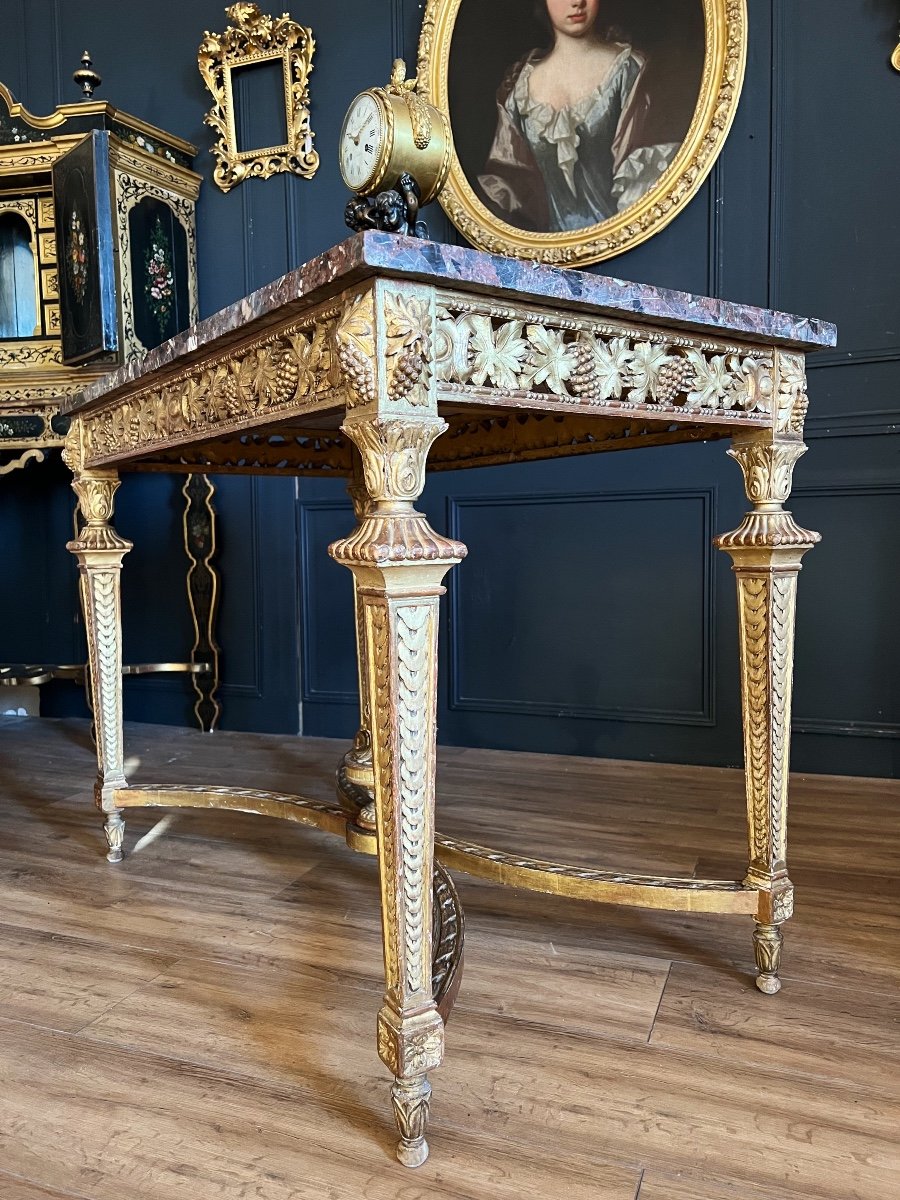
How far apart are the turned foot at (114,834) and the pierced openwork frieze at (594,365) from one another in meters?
1.52

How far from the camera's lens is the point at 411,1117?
3.31 feet

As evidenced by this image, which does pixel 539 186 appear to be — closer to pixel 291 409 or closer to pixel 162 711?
pixel 291 409

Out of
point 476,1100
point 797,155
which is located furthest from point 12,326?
point 476,1100

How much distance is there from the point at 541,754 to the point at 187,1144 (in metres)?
2.11

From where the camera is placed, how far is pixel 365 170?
1.12m

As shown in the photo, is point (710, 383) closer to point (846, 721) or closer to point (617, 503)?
Result: point (617, 503)

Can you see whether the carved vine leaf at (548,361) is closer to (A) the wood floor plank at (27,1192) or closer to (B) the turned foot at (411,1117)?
(B) the turned foot at (411,1117)

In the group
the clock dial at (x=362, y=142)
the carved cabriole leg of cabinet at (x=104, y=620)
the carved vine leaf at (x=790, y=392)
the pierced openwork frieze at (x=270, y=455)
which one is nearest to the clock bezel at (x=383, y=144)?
the clock dial at (x=362, y=142)

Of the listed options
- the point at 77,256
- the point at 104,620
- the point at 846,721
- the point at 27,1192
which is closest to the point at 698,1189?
the point at 27,1192

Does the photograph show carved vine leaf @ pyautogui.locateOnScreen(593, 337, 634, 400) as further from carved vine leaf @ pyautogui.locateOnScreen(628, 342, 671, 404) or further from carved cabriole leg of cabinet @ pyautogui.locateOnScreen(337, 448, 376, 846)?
carved cabriole leg of cabinet @ pyautogui.locateOnScreen(337, 448, 376, 846)

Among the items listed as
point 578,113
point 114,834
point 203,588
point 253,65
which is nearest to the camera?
point 114,834

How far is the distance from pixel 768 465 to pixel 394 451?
27.7 inches

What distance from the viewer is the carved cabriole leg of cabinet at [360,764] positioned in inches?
70.5

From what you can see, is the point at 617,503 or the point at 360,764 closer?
the point at 360,764
